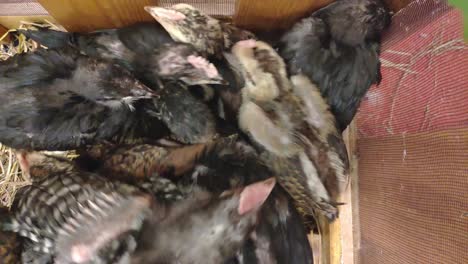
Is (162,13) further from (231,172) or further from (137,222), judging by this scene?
(137,222)

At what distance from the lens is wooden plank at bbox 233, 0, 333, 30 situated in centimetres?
140

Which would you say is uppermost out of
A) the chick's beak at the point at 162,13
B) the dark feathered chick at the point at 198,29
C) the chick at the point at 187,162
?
the chick's beak at the point at 162,13

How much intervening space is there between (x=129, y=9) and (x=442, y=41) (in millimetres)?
877

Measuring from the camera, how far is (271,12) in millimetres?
1446

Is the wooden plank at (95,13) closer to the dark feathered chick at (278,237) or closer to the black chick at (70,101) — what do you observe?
the black chick at (70,101)

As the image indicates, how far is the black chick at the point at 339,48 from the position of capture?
144cm

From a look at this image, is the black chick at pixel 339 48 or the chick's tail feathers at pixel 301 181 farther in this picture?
the black chick at pixel 339 48

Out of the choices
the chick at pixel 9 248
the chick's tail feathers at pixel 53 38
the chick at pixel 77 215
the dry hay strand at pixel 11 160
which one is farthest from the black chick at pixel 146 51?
the chick at pixel 9 248

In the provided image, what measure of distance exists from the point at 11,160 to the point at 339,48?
117 cm

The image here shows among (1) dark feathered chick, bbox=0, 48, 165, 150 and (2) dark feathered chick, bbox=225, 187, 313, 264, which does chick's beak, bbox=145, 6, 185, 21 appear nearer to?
(1) dark feathered chick, bbox=0, 48, 165, 150

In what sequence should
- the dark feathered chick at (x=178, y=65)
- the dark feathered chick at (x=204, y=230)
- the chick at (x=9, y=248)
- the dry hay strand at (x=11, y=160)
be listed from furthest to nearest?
the dry hay strand at (x=11, y=160) < the dark feathered chick at (x=178, y=65) < the chick at (x=9, y=248) < the dark feathered chick at (x=204, y=230)

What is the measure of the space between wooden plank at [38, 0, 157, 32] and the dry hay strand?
0.24 meters

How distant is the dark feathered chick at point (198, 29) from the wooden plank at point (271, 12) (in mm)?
40

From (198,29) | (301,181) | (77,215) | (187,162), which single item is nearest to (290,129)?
(301,181)
